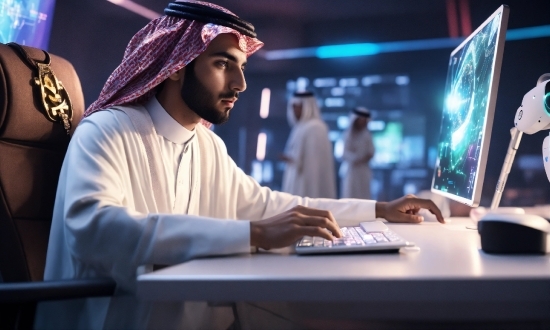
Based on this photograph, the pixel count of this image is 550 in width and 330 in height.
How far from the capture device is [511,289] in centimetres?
67

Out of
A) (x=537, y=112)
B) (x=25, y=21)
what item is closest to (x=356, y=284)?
(x=537, y=112)

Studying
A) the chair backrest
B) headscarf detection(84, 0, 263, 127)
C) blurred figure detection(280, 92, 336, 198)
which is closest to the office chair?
the chair backrest

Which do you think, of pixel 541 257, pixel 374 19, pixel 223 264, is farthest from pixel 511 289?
pixel 374 19

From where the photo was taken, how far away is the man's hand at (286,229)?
981 mm

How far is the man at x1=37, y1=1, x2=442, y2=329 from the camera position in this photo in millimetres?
990

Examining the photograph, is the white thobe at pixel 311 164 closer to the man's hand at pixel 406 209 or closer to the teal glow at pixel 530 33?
the teal glow at pixel 530 33

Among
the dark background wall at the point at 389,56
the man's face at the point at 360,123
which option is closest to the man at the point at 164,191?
the dark background wall at the point at 389,56

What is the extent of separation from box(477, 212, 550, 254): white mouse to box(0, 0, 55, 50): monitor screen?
2.13 meters

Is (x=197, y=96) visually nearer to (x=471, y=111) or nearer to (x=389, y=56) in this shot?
(x=471, y=111)

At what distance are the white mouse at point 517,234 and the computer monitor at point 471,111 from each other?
0.26 m

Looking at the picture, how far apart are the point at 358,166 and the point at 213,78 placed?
230 inches

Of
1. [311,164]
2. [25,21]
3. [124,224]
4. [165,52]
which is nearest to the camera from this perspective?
[124,224]

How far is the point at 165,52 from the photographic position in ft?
5.06

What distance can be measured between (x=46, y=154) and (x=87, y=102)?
13.0 feet
